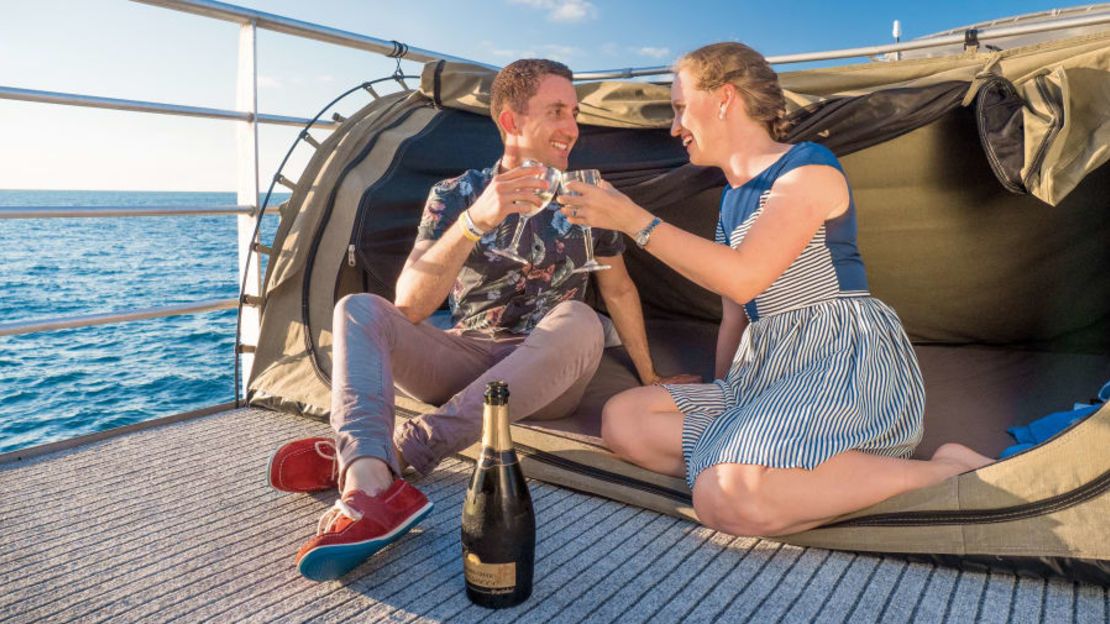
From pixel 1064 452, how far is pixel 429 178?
1.91m

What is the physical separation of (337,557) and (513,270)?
0.94m

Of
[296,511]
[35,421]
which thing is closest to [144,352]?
[35,421]

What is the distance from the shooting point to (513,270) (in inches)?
82.0

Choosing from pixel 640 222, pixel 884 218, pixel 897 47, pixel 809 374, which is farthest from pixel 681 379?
pixel 897 47

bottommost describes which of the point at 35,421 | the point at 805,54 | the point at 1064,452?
the point at 35,421

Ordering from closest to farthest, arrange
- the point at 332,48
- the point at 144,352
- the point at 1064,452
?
the point at 1064,452
the point at 332,48
the point at 144,352

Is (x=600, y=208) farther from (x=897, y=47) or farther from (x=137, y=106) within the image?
(x=137, y=106)

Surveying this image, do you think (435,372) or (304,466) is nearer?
(304,466)

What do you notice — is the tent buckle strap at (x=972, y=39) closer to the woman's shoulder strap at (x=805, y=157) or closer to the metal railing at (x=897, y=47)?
the metal railing at (x=897, y=47)

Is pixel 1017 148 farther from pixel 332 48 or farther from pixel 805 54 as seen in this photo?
pixel 332 48

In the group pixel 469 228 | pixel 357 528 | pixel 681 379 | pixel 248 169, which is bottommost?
pixel 357 528

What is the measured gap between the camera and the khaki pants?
5.38 ft

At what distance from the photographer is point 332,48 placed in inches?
116

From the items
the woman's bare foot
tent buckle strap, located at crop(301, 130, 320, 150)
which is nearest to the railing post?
tent buckle strap, located at crop(301, 130, 320, 150)
